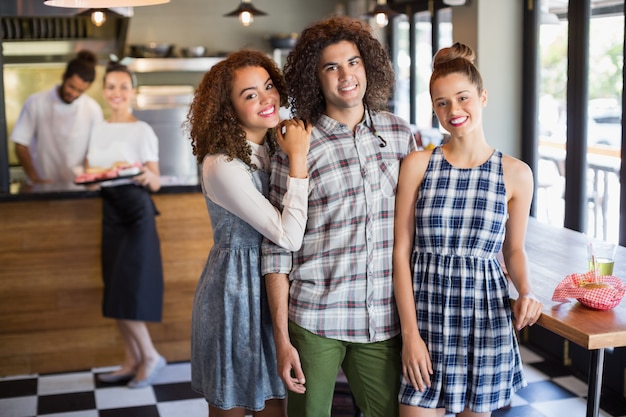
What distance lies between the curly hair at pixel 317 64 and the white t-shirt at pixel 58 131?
354cm

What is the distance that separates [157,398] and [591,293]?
2.52 m

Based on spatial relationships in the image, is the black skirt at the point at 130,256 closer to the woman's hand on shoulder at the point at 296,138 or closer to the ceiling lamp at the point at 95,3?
the ceiling lamp at the point at 95,3

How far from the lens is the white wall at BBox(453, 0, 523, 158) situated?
508cm

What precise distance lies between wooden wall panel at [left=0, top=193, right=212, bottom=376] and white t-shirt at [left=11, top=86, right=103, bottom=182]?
44.8 inches

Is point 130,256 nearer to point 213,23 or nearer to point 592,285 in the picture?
point 592,285

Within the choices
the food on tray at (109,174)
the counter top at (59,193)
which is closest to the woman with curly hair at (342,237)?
the food on tray at (109,174)

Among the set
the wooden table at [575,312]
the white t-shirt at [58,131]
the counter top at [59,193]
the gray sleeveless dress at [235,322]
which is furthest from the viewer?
the white t-shirt at [58,131]

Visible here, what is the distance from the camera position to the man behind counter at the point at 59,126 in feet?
17.3

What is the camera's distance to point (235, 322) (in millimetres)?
2465

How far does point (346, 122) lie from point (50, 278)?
9.03 feet

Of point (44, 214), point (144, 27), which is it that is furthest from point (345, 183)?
point (144, 27)

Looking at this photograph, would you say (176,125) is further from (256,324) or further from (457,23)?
(256,324)

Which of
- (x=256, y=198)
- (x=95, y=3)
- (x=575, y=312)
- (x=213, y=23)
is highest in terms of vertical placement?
(x=213, y=23)

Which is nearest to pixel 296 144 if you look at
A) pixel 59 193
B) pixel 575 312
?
pixel 575 312
